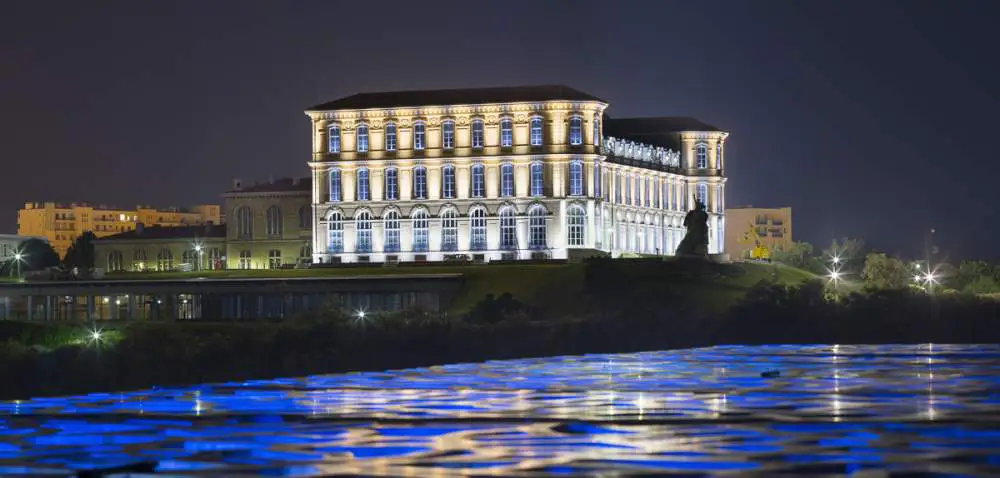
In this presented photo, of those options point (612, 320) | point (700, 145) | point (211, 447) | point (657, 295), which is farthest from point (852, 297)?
point (211, 447)

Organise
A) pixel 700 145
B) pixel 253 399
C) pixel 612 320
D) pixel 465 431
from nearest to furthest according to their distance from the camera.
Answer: pixel 465 431, pixel 253 399, pixel 612 320, pixel 700 145

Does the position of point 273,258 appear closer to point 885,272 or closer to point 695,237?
point 695,237

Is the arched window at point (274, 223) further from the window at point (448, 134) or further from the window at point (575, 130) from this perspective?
the window at point (575, 130)

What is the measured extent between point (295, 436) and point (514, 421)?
688 centimetres

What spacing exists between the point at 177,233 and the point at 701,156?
1999 inches

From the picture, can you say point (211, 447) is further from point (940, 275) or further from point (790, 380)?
point (940, 275)

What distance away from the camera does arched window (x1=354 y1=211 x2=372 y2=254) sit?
150 metres

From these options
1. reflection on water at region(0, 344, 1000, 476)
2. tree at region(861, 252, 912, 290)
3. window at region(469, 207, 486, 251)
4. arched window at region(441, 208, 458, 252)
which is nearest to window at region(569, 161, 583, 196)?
window at region(469, 207, 486, 251)

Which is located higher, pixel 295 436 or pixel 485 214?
pixel 485 214

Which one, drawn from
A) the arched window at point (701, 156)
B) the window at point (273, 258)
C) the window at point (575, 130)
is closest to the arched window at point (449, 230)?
the window at point (575, 130)

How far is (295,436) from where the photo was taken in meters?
49.1

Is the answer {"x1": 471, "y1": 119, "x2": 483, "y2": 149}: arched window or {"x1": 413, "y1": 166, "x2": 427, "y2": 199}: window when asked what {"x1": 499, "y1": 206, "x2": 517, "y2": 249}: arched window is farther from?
{"x1": 413, "y1": 166, "x2": 427, "y2": 199}: window

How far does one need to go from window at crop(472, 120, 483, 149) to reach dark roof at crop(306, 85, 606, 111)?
5.45ft

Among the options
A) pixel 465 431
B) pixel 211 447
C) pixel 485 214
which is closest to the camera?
pixel 211 447
